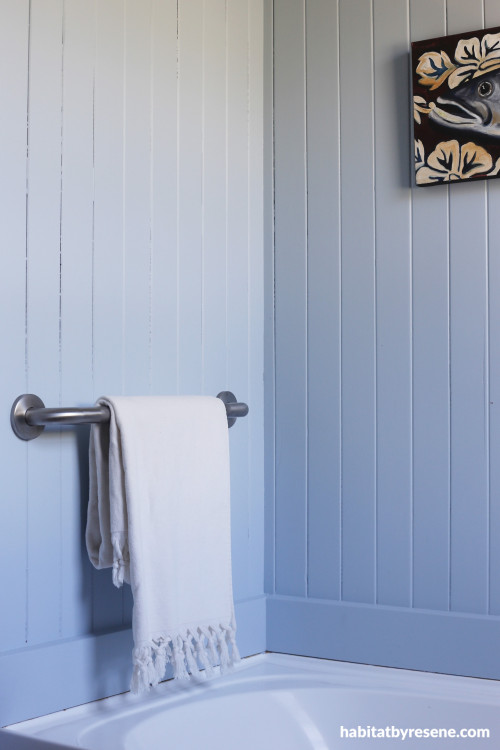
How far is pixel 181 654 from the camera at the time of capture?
54.7 inches

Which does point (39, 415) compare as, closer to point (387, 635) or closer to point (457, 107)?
point (387, 635)

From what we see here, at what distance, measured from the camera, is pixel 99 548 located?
54.3 inches

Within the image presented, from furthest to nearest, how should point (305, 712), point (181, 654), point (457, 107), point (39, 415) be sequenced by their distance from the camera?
point (457, 107), point (305, 712), point (181, 654), point (39, 415)

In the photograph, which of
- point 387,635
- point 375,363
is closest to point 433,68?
point 375,363

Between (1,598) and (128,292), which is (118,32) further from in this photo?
(1,598)

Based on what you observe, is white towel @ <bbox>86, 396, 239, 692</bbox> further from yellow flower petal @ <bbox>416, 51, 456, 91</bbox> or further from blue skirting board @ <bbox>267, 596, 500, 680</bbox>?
yellow flower petal @ <bbox>416, 51, 456, 91</bbox>

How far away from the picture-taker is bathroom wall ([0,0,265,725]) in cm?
132

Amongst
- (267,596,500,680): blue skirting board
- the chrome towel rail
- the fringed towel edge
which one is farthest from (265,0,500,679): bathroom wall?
the chrome towel rail

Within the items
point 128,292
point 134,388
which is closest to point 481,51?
point 128,292

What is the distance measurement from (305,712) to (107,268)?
0.88 m

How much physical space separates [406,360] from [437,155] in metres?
0.41

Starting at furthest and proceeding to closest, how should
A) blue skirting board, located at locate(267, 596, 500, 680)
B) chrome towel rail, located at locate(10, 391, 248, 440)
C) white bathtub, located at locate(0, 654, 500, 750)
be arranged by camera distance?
1. blue skirting board, located at locate(267, 596, 500, 680)
2. white bathtub, located at locate(0, 654, 500, 750)
3. chrome towel rail, located at locate(10, 391, 248, 440)

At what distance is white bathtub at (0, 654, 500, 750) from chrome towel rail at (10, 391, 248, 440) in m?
0.46

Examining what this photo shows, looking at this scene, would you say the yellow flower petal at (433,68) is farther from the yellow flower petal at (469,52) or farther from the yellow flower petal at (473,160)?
the yellow flower petal at (473,160)
